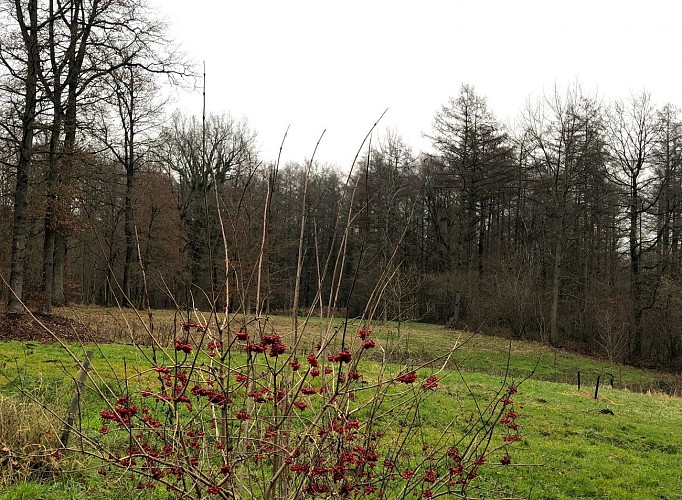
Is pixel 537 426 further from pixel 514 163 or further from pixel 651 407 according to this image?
pixel 514 163

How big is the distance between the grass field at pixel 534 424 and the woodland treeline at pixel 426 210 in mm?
4691

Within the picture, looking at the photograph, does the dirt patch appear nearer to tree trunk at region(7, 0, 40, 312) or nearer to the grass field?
the grass field

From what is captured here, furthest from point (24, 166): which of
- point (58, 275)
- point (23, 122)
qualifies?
point (58, 275)

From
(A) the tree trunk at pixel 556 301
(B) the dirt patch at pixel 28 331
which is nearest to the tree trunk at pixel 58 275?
(B) the dirt patch at pixel 28 331

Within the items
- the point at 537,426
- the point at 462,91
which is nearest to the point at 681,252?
the point at 462,91

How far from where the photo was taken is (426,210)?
37844 millimetres

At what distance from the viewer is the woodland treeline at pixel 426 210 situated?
17.1 m

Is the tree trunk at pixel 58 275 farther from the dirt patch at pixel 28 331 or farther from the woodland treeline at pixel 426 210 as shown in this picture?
the dirt patch at pixel 28 331

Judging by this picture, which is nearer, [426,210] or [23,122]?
[23,122]

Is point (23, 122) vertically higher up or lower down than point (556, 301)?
higher up

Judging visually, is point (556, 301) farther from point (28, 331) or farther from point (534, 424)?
point (28, 331)

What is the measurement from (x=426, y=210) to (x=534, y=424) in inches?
1134

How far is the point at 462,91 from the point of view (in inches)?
1321

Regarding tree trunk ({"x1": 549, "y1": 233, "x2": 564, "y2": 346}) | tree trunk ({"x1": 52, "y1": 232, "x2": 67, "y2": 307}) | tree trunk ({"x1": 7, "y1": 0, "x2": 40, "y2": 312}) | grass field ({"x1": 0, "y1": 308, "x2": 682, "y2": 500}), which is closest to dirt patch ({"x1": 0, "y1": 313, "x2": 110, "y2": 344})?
grass field ({"x1": 0, "y1": 308, "x2": 682, "y2": 500})
